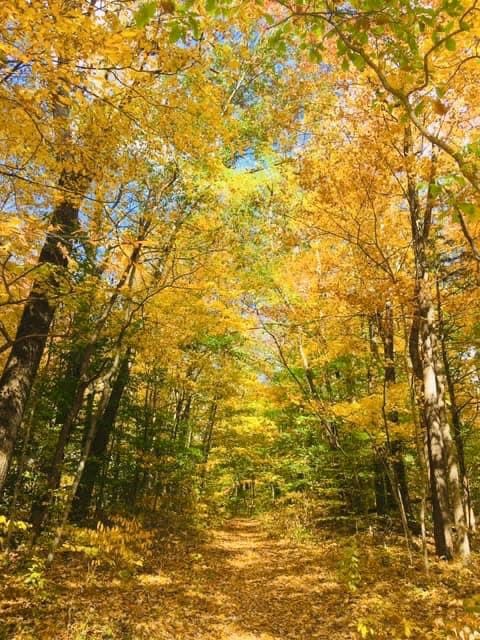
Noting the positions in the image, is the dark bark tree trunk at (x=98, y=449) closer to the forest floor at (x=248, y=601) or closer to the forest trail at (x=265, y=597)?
the forest floor at (x=248, y=601)

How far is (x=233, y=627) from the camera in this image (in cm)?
529

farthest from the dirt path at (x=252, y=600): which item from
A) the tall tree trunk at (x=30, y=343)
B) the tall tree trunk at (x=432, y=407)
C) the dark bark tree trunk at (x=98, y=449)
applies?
the tall tree trunk at (x=30, y=343)

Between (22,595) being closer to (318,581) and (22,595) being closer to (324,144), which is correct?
(318,581)

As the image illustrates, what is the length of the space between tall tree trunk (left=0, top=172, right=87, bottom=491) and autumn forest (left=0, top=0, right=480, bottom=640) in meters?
0.04

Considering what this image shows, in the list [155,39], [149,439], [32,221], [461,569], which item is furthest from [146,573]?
[155,39]

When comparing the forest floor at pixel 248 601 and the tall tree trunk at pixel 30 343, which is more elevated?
the tall tree trunk at pixel 30 343

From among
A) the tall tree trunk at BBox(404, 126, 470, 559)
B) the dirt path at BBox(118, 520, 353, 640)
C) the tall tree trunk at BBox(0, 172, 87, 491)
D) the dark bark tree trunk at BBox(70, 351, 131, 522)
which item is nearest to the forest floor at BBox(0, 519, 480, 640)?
the dirt path at BBox(118, 520, 353, 640)

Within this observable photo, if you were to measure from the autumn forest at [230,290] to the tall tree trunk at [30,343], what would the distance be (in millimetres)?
37

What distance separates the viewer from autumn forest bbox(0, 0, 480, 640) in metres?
3.41

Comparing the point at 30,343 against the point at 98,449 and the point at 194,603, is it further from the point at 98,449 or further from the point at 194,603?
the point at 98,449

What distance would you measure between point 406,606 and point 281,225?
8130mm

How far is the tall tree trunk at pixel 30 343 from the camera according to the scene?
479cm

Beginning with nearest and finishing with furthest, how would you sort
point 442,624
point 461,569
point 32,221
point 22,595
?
point 32,221 → point 442,624 → point 22,595 → point 461,569

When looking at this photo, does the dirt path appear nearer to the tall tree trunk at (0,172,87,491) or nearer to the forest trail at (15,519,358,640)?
the forest trail at (15,519,358,640)
